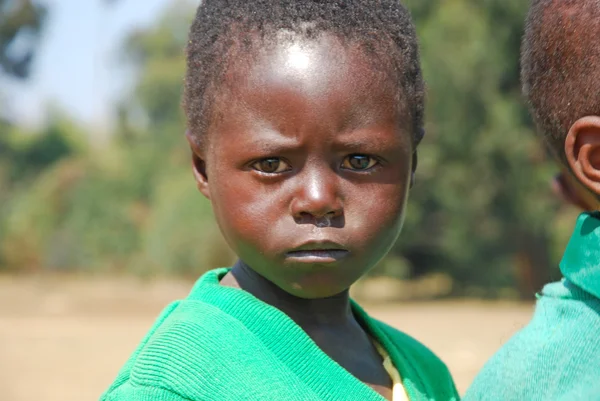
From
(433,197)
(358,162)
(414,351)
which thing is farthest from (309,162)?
(433,197)

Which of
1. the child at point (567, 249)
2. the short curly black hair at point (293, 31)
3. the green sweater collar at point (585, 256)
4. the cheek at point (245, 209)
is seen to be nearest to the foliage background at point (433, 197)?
the short curly black hair at point (293, 31)

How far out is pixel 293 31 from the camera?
1.89 meters

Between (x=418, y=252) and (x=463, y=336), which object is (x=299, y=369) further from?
(x=418, y=252)

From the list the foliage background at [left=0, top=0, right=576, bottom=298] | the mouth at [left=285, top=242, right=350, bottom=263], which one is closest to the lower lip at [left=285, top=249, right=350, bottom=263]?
the mouth at [left=285, top=242, right=350, bottom=263]

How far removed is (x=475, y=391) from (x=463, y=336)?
1057 centimetres

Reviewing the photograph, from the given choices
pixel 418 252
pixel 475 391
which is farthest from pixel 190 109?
pixel 418 252

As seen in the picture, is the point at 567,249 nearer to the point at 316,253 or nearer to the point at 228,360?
the point at 316,253

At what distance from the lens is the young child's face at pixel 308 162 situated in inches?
72.2

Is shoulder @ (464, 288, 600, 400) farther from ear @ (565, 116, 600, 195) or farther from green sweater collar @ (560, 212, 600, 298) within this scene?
ear @ (565, 116, 600, 195)

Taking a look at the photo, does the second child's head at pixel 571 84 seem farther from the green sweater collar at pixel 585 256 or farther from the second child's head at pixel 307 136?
the second child's head at pixel 307 136

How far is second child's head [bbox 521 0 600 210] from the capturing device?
1.58 m

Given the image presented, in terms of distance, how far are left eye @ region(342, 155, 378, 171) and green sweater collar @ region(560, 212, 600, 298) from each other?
0.48 metres

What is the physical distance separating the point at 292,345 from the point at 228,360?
0.16m

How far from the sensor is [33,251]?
2552 cm
